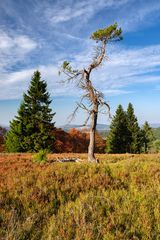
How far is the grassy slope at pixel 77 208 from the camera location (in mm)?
4957

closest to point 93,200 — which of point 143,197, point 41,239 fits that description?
point 143,197

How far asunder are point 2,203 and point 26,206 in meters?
0.56

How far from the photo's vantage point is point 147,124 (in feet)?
270

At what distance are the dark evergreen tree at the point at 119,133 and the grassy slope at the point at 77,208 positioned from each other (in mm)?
52293

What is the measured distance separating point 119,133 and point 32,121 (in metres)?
24.3

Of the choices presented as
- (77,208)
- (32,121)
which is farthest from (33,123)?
(77,208)

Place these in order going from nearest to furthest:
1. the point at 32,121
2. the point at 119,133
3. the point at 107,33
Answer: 1. the point at 107,33
2. the point at 32,121
3. the point at 119,133

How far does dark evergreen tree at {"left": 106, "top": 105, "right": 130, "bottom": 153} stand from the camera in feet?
199

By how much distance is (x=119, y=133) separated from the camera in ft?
201

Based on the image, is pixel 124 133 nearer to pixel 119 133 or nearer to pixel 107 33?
pixel 119 133

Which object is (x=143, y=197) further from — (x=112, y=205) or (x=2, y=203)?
(x=2, y=203)

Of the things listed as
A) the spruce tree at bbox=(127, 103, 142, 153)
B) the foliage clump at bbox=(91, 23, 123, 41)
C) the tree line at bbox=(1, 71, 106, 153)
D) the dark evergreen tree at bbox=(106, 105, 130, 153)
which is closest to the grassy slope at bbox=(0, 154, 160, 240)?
the foliage clump at bbox=(91, 23, 123, 41)

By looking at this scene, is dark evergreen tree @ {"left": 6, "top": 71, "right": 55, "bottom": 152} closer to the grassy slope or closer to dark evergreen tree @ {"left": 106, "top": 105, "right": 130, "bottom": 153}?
dark evergreen tree @ {"left": 106, "top": 105, "right": 130, "bottom": 153}

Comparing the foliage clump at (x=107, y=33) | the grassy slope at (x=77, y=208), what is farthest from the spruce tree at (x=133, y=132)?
the grassy slope at (x=77, y=208)
